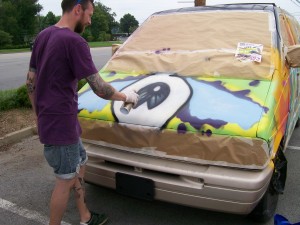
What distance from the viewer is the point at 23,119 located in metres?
5.63

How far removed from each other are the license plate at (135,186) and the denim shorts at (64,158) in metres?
0.35

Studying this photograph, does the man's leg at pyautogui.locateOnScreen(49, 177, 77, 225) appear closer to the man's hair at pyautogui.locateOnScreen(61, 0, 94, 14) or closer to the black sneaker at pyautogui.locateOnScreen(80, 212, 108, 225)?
the black sneaker at pyautogui.locateOnScreen(80, 212, 108, 225)

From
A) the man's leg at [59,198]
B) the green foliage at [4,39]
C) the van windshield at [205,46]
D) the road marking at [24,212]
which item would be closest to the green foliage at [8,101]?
the road marking at [24,212]

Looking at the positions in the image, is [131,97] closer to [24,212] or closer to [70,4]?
[70,4]

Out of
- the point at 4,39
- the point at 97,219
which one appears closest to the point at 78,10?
the point at 97,219

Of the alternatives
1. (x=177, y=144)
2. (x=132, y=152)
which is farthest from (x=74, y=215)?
(x=177, y=144)

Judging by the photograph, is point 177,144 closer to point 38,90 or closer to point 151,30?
point 38,90

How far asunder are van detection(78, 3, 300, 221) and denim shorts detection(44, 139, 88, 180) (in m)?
0.31

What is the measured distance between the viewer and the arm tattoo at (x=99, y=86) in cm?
232

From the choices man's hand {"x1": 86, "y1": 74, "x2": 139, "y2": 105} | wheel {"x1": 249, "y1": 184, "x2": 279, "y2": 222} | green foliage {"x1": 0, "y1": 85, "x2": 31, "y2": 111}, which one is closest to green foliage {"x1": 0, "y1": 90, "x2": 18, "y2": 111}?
green foliage {"x1": 0, "y1": 85, "x2": 31, "y2": 111}

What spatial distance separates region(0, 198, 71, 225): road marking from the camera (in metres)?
3.03

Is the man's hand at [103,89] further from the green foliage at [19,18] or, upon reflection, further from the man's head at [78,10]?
the green foliage at [19,18]

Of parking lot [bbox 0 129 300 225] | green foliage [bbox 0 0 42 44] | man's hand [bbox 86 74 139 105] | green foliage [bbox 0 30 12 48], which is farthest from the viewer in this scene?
green foliage [bbox 0 0 42 44]

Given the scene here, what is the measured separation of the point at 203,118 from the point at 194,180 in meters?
0.43
